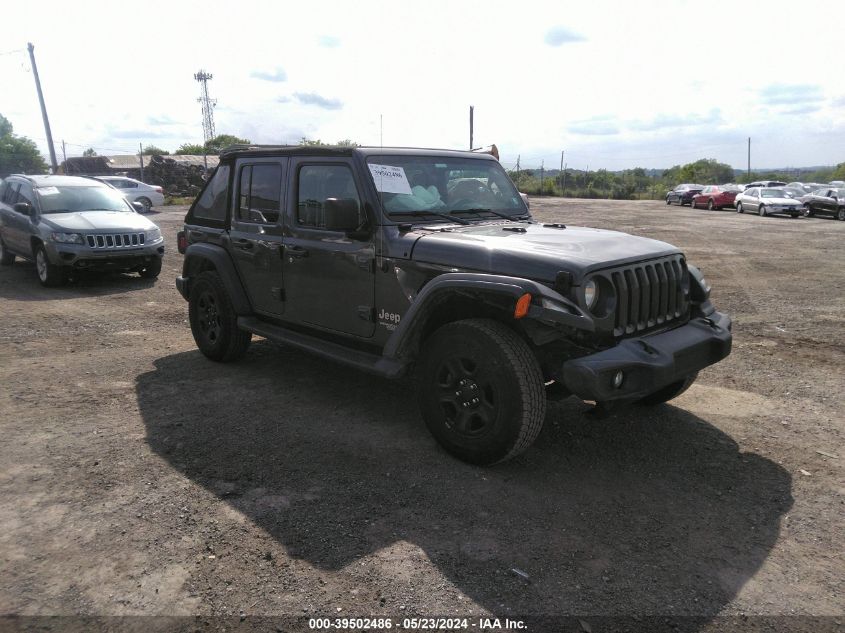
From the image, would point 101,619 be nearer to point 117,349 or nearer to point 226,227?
point 226,227

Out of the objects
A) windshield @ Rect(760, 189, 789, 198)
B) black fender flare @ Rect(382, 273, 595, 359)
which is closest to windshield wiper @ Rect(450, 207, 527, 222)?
black fender flare @ Rect(382, 273, 595, 359)

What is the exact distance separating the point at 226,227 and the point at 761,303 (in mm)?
6924

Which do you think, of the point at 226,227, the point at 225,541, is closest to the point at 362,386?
the point at 226,227

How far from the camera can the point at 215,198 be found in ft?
19.6

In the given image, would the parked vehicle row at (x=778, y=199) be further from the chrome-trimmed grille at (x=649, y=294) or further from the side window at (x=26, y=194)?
the side window at (x=26, y=194)

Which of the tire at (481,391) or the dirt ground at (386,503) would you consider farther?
the tire at (481,391)

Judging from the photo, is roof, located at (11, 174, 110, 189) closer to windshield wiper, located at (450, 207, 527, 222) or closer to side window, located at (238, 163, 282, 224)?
side window, located at (238, 163, 282, 224)

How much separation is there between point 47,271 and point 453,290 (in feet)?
28.1

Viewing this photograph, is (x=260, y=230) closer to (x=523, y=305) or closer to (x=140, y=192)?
(x=523, y=305)

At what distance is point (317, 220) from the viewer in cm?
483

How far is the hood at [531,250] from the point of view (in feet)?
11.7

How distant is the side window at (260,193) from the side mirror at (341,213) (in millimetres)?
1089

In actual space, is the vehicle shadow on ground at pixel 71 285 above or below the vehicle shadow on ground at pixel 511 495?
above

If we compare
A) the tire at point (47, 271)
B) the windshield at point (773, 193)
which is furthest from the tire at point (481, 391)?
the windshield at point (773, 193)
